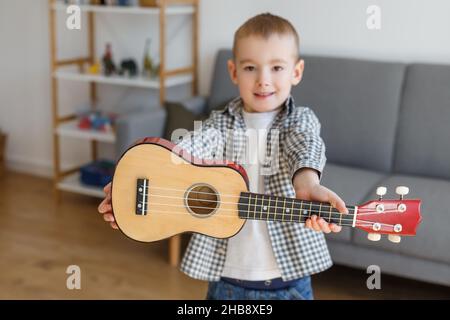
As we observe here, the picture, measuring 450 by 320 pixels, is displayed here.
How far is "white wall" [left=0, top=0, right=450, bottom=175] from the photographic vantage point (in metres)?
2.62

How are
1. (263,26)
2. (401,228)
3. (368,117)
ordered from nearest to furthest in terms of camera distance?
(401,228) < (263,26) < (368,117)

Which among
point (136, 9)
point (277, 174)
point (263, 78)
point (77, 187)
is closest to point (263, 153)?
point (277, 174)

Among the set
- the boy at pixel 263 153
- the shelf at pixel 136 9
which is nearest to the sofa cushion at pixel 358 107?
A: the shelf at pixel 136 9

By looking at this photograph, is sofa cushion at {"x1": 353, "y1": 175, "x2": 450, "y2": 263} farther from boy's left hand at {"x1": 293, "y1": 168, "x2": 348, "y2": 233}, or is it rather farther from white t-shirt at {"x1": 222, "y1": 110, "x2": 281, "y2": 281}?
boy's left hand at {"x1": 293, "y1": 168, "x2": 348, "y2": 233}

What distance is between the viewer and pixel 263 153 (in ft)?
4.06

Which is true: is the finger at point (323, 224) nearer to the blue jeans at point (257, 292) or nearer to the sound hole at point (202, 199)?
the sound hole at point (202, 199)

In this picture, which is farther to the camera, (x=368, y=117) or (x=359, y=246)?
(x=368, y=117)

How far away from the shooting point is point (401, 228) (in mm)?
1036

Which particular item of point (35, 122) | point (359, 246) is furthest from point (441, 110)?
point (35, 122)

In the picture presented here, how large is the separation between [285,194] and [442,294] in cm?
135

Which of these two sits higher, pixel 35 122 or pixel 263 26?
pixel 263 26
